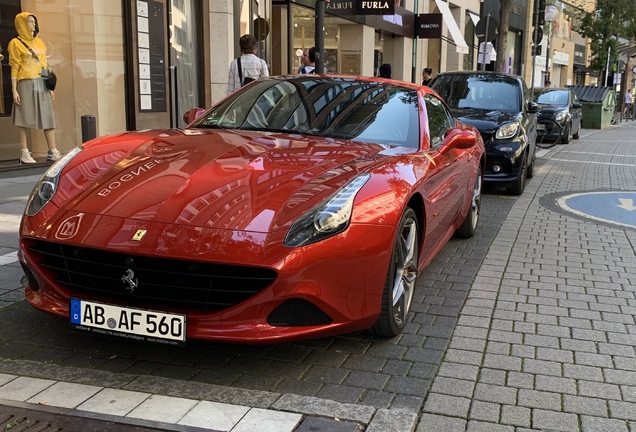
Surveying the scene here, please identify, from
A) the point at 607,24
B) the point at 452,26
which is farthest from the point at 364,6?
the point at 607,24

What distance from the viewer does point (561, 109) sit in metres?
19.7

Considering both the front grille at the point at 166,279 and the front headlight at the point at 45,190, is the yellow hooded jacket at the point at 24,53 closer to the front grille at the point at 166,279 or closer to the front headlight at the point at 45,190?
the front headlight at the point at 45,190

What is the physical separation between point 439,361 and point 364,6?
854cm

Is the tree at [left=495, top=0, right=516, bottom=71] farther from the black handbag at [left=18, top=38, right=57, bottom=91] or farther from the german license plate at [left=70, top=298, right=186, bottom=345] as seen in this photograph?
the german license plate at [left=70, top=298, right=186, bottom=345]

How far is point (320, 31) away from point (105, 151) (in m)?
5.41

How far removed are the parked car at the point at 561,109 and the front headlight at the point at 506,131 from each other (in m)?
10.5

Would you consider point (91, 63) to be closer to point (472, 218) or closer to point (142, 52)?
point (142, 52)

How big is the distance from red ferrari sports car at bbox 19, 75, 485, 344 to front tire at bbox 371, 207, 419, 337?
1 cm

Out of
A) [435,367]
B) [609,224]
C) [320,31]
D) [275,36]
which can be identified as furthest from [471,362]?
[275,36]

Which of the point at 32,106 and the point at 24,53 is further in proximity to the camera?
the point at 32,106

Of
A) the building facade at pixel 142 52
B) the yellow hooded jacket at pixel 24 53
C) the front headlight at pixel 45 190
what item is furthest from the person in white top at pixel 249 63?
the front headlight at pixel 45 190

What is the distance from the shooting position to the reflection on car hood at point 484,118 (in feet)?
29.9

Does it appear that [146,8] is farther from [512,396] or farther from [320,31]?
[512,396]

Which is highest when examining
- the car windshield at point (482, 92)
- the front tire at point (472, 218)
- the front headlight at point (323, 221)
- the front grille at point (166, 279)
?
the car windshield at point (482, 92)
